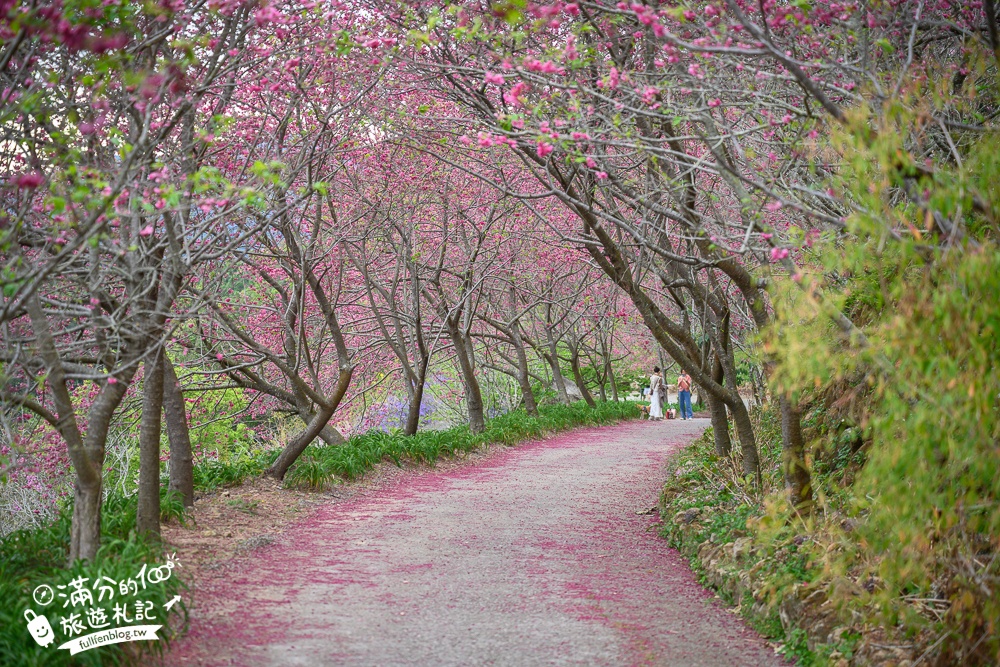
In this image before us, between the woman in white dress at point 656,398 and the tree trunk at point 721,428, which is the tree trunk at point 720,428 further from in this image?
the woman in white dress at point 656,398

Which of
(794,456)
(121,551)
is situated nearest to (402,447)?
(121,551)

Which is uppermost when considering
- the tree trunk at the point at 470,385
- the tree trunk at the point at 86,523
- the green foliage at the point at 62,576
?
the tree trunk at the point at 470,385

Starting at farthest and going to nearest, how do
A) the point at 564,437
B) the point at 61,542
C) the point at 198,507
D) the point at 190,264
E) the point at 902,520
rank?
the point at 564,437 → the point at 198,507 → the point at 61,542 → the point at 190,264 → the point at 902,520

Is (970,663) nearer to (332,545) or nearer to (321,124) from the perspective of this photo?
(332,545)

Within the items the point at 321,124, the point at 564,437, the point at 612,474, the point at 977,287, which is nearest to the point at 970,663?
the point at 977,287

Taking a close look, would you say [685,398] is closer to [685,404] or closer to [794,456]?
[685,404]

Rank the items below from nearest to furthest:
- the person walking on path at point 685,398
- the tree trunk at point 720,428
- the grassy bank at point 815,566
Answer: the grassy bank at point 815,566, the tree trunk at point 720,428, the person walking on path at point 685,398

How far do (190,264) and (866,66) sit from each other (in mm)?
4273

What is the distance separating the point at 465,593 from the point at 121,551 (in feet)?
7.89

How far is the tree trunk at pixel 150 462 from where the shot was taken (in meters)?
6.96

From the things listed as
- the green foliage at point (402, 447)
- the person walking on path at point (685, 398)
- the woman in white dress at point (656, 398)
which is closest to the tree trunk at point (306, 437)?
the green foliage at point (402, 447)

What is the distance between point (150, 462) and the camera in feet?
23.3

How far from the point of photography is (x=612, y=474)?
13219mm

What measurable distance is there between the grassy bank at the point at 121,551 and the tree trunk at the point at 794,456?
447 cm
